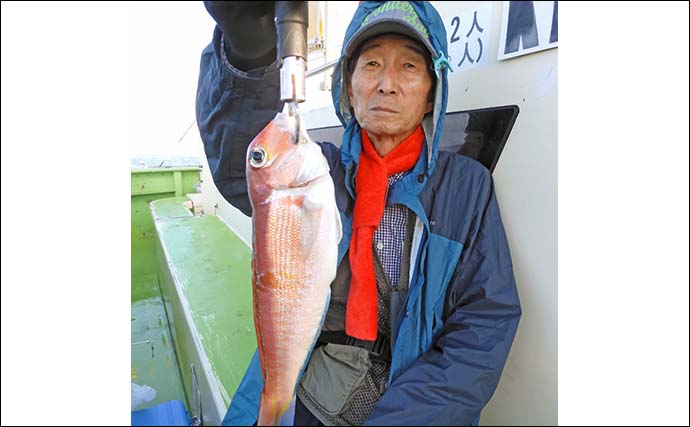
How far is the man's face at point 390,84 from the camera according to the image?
855 millimetres

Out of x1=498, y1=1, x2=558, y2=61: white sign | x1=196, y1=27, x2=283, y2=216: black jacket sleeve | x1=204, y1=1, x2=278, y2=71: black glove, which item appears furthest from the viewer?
x1=498, y1=1, x2=558, y2=61: white sign

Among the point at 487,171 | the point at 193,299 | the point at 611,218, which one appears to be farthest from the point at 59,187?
the point at 487,171

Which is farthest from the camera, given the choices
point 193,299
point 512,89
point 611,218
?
point 512,89

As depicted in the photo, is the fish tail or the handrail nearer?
the fish tail

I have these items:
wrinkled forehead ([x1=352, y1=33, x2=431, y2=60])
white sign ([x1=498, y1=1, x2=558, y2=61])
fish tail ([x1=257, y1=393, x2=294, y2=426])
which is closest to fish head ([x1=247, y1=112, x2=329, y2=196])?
fish tail ([x1=257, y1=393, x2=294, y2=426])

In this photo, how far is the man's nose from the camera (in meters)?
0.86

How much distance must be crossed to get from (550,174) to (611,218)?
1.31 ft

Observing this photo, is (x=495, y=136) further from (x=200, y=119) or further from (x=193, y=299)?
(x=193, y=299)

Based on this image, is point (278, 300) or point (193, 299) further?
point (193, 299)

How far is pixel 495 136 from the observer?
3.12 ft

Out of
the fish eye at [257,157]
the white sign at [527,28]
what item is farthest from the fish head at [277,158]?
the white sign at [527,28]

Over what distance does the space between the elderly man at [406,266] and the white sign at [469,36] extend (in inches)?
6.2

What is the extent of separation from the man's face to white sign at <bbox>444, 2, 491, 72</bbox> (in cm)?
19

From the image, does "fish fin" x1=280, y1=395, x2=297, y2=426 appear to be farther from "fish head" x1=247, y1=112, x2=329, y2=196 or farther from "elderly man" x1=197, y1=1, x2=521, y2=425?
"fish head" x1=247, y1=112, x2=329, y2=196
